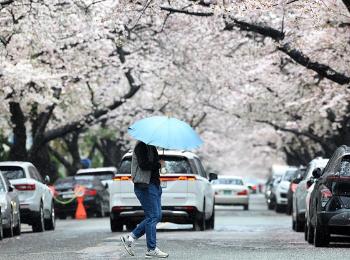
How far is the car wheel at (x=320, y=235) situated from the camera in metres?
17.1

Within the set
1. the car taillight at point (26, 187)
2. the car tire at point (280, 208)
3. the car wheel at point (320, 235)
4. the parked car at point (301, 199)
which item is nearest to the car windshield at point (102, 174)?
the car tire at point (280, 208)

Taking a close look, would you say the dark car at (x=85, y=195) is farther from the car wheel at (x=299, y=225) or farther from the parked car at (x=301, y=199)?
the car wheel at (x=299, y=225)

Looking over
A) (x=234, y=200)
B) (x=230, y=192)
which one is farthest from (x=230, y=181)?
(x=234, y=200)

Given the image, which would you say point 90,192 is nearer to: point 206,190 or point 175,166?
point 206,190

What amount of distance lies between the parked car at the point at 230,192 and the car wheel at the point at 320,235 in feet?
96.3

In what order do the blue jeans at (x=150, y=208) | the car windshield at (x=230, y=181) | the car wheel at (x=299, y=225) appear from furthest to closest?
1. the car windshield at (x=230, y=181)
2. the car wheel at (x=299, y=225)
3. the blue jeans at (x=150, y=208)

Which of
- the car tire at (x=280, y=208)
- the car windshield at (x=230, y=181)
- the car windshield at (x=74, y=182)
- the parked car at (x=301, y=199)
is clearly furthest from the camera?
the car windshield at (x=230, y=181)

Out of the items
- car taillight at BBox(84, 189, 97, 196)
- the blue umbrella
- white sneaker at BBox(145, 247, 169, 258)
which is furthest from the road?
car taillight at BBox(84, 189, 97, 196)

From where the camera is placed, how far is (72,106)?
42.0m

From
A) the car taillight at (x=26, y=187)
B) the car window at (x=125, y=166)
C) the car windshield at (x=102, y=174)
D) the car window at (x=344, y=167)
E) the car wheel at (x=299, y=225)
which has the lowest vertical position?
the car wheel at (x=299, y=225)

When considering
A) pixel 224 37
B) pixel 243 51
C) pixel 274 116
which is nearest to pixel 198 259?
pixel 224 37

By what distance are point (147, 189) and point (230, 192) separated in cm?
3281

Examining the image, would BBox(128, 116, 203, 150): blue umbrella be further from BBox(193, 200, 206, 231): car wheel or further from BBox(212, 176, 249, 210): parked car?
BBox(212, 176, 249, 210): parked car

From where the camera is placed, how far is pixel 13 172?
1056 inches
